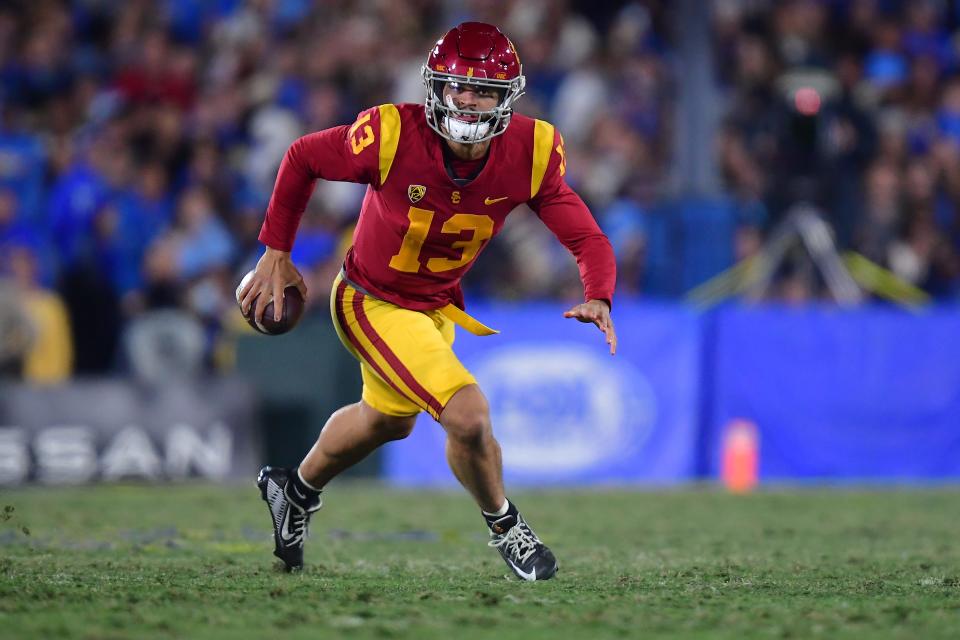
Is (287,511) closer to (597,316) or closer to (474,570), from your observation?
(474,570)

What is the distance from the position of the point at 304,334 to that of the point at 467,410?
577cm

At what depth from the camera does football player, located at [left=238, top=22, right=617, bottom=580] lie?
205 inches

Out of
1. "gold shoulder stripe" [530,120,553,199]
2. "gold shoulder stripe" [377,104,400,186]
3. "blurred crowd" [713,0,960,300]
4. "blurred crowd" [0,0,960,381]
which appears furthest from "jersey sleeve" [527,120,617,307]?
"blurred crowd" [713,0,960,300]

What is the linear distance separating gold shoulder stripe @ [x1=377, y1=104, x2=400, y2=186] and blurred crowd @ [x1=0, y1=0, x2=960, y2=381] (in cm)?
577

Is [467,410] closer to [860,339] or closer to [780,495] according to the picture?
[780,495]

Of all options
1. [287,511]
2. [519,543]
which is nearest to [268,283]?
[287,511]

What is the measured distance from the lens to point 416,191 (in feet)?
17.4

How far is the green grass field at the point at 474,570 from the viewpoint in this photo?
4129mm

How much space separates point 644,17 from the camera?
13172 millimetres

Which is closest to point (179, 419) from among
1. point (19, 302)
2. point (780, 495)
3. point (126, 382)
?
point (126, 382)

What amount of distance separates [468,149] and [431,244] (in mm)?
374

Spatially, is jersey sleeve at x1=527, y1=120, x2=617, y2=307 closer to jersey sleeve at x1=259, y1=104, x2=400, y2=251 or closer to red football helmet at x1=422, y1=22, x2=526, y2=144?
red football helmet at x1=422, y1=22, x2=526, y2=144

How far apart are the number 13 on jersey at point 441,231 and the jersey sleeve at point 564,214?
0.23 m

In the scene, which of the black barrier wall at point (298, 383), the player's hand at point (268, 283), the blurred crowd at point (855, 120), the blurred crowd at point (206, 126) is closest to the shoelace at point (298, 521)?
the player's hand at point (268, 283)
